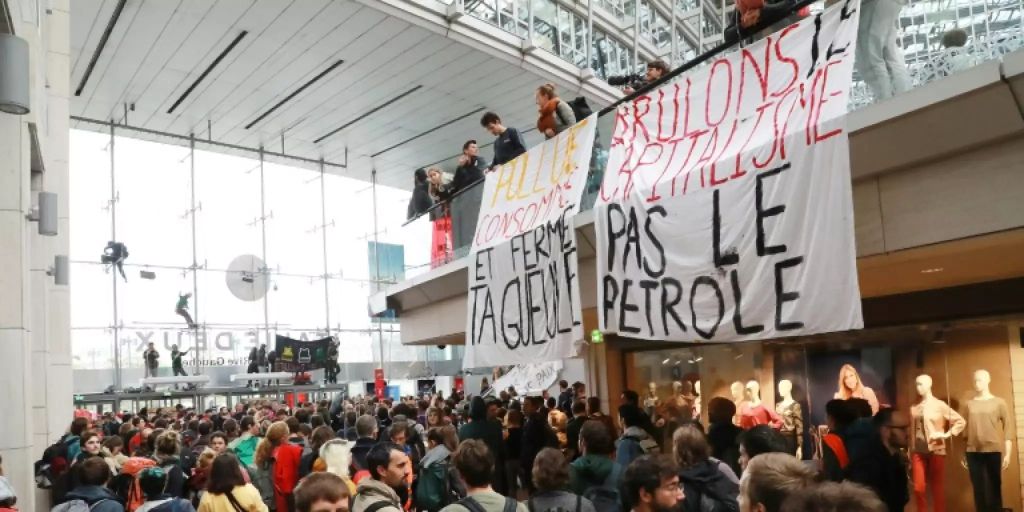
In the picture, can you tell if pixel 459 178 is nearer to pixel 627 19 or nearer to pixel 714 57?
pixel 714 57

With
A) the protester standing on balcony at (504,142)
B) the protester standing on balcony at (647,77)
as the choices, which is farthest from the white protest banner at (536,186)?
the protester standing on balcony at (647,77)

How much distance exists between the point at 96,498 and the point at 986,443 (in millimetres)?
8174

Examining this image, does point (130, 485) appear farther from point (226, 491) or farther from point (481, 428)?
point (481, 428)

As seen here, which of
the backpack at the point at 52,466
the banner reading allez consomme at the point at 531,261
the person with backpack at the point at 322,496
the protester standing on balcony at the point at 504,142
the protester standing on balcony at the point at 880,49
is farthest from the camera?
the protester standing on balcony at the point at 504,142

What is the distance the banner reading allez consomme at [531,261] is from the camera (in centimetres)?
848

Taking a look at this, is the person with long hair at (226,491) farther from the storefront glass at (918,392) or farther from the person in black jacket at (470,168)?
the person in black jacket at (470,168)

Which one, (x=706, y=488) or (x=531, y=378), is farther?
(x=531, y=378)

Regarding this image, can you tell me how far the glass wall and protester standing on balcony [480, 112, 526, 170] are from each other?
1121 cm

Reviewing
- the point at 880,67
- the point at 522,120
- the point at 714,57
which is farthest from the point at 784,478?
the point at 522,120

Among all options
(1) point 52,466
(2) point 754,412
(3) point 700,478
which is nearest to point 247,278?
(1) point 52,466

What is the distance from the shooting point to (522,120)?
23859 mm

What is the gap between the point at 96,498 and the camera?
5.89 m

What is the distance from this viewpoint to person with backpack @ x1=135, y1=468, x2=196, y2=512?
220 inches

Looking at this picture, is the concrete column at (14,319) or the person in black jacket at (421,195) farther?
the person in black jacket at (421,195)
